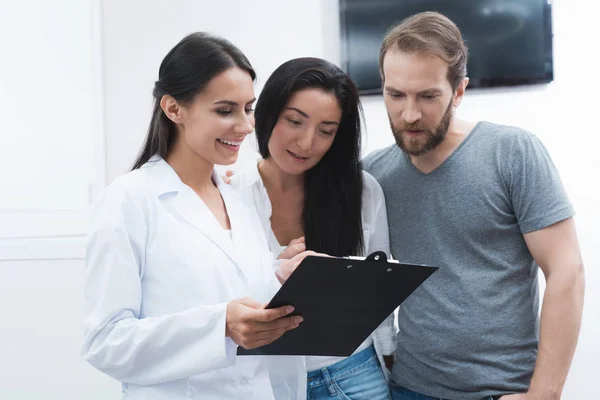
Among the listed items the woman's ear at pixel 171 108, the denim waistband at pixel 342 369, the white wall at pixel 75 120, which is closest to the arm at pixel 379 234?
the denim waistband at pixel 342 369

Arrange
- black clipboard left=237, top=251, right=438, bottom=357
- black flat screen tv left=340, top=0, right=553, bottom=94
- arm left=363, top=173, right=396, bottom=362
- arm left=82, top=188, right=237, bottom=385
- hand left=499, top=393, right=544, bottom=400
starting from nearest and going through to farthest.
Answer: black clipboard left=237, top=251, right=438, bottom=357 → arm left=82, top=188, right=237, bottom=385 → hand left=499, top=393, right=544, bottom=400 → arm left=363, top=173, right=396, bottom=362 → black flat screen tv left=340, top=0, right=553, bottom=94

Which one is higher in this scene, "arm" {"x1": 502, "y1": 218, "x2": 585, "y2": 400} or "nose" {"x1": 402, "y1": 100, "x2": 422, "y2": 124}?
"nose" {"x1": 402, "y1": 100, "x2": 422, "y2": 124}

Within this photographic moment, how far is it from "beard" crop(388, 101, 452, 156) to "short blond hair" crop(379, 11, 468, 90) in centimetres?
9

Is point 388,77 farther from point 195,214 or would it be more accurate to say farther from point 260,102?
point 195,214

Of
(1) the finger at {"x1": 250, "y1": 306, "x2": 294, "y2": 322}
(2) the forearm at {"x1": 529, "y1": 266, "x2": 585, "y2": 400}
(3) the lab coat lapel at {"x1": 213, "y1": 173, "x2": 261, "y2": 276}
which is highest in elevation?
(3) the lab coat lapel at {"x1": 213, "y1": 173, "x2": 261, "y2": 276}

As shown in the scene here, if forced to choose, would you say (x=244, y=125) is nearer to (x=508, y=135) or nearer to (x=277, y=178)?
(x=277, y=178)

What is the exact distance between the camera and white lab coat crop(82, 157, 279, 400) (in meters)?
1.21

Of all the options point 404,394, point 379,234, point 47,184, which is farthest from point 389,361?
point 47,184

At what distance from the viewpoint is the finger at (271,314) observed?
112 centimetres

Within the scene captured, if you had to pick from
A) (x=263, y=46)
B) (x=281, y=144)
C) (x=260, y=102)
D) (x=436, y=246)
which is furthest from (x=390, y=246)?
(x=263, y=46)

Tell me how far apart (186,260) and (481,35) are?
5.55ft

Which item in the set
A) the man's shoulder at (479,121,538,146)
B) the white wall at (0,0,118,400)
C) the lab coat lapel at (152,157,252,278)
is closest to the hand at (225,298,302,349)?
the lab coat lapel at (152,157,252,278)

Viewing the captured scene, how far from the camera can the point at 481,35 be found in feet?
8.34

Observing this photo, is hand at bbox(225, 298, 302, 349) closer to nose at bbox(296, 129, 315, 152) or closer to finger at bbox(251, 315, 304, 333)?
finger at bbox(251, 315, 304, 333)
